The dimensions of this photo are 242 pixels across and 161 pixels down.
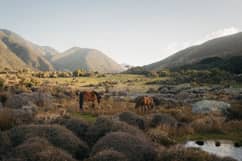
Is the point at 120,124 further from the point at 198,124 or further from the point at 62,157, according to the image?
the point at 198,124

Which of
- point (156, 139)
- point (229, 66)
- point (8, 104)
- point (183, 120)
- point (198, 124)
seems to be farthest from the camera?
point (229, 66)

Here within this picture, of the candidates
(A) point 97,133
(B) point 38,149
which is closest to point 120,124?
(A) point 97,133

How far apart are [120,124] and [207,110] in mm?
14479

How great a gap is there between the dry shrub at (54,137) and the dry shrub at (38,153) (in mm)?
962

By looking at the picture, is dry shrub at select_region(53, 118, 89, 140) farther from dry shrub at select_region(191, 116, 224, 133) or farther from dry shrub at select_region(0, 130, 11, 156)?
dry shrub at select_region(191, 116, 224, 133)

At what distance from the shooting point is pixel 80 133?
12078 millimetres

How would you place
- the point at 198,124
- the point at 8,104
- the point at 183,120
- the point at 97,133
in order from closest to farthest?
the point at 97,133 → the point at 198,124 → the point at 183,120 → the point at 8,104

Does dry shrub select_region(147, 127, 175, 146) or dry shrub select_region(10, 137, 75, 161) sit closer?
dry shrub select_region(10, 137, 75, 161)

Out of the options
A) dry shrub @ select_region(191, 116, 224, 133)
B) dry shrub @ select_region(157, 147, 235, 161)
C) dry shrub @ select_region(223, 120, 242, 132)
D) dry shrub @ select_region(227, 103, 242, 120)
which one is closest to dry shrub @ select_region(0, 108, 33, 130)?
dry shrub @ select_region(157, 147, 235, 161)

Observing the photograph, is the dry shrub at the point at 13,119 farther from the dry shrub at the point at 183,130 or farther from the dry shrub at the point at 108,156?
the dry shrub at the point at 183,130

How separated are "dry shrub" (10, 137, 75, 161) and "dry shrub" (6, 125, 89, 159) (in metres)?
0.96

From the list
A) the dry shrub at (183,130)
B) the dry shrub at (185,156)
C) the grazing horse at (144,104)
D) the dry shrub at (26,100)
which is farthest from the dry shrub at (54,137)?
the grazing horse at (144,104)

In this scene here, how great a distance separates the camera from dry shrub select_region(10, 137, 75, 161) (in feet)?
24.8

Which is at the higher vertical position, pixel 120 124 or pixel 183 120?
pixel 120 124
